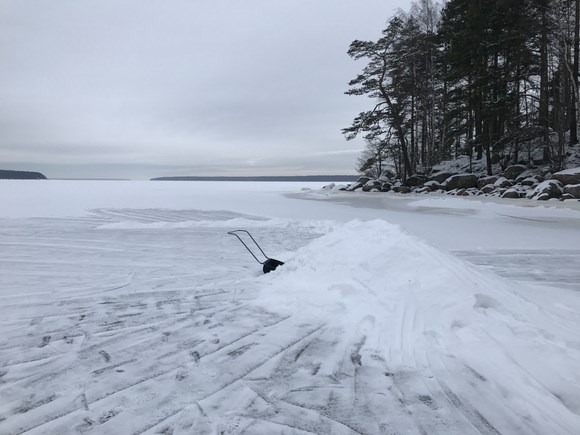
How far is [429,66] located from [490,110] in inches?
321

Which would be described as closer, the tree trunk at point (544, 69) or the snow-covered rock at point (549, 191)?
the snow-covered rock at point (549, 191)

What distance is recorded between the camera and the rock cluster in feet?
47.4

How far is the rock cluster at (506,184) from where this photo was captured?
14.4m

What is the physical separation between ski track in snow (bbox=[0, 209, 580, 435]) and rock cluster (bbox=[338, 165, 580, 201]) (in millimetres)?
12210

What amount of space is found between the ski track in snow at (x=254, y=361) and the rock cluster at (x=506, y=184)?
1221cm

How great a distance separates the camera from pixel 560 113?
1661 centimetres

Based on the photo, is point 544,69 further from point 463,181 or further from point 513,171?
point 463,181

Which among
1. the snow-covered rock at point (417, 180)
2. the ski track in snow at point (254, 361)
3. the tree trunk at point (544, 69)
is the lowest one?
the ski track in snow at point (254, 361)

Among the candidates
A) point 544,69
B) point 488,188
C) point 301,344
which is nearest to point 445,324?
point 301,344

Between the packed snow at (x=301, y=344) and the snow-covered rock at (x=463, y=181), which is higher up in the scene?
the snow-covered rock at (x=463, y=181)

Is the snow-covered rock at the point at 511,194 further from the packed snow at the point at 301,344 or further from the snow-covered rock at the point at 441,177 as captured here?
the packed snow at the point at 301,344

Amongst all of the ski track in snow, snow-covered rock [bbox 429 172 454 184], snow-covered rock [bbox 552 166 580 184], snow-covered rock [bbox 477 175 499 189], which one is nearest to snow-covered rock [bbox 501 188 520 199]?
snow-covered rock [bbox 552 166 580 184]

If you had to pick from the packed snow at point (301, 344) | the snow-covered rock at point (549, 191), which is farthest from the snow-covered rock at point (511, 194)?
the packed snow at point (301, 344)

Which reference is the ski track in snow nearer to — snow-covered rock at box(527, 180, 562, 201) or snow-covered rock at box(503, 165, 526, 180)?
snow-covered rock at box(527, 180, 562, 201)
